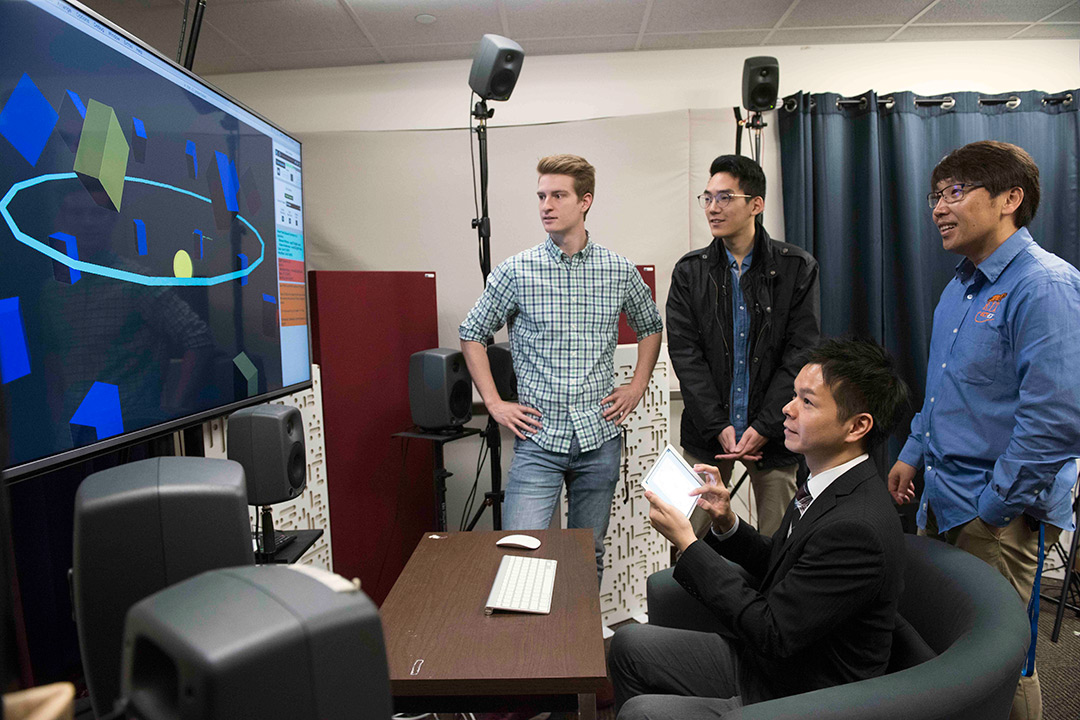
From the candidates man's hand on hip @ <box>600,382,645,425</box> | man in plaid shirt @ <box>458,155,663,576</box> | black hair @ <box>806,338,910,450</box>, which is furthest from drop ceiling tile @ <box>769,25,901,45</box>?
black hair @ <box>806,338,910,450</box>

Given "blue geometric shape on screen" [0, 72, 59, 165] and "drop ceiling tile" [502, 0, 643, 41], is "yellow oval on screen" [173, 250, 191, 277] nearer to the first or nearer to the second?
"blue geometric shape on screen" [0, 72, 59, 165]

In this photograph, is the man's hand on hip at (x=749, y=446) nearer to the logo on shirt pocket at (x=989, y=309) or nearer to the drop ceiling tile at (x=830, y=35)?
the logo on shirt pocket at (x=989, y=309)

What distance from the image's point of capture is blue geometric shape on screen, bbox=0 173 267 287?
1072mm

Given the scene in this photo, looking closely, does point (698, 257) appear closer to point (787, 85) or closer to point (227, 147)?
point (227, 147)

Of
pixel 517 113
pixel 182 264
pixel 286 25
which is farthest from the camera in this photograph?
pixel 517 113

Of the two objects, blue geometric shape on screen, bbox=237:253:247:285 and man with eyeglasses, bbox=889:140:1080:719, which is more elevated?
blue geometric shape on screen, bbox=237:253:247:285

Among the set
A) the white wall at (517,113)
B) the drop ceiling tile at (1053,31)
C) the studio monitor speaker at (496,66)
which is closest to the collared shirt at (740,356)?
the studio monitor speaker at (496,66)

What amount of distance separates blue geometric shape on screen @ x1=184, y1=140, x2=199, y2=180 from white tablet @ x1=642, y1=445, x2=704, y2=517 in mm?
1298

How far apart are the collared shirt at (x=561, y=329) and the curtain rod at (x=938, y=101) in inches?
77.3

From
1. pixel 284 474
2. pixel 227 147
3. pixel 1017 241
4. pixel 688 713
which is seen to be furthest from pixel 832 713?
pixel 227 147

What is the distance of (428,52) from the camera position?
11.7ft

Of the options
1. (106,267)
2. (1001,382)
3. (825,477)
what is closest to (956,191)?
(1001,382)

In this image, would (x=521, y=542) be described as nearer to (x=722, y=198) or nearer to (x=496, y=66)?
(x=722, y=198)

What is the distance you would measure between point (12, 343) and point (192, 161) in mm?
685
